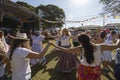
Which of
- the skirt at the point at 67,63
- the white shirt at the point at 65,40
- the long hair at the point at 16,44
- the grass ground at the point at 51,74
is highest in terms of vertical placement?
the long hair at the point at 16,44

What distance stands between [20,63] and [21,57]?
12 cm

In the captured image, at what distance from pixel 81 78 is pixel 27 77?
1272mm

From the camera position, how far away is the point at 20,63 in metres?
4.50

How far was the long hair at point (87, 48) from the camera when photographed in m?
5.10

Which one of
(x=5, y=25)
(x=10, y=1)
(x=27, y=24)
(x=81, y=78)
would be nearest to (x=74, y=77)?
(x=81, y=78)

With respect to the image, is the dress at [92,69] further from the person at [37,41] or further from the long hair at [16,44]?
the person at [37,41]

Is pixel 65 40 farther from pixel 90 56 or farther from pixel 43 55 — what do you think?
pixel 43 55

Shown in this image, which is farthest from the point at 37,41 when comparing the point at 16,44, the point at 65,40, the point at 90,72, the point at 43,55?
the point at 16,44

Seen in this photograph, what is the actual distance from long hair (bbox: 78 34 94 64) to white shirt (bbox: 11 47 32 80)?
1.21 metres

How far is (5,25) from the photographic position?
25078 millimetres

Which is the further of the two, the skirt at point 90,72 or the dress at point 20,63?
the skirt at point 90,72

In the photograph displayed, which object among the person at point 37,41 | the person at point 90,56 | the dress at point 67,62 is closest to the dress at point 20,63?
the person at point 90,56

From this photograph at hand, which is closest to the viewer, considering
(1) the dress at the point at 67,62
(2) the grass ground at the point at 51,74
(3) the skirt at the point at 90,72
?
(3) the skirt at the point at 90,72

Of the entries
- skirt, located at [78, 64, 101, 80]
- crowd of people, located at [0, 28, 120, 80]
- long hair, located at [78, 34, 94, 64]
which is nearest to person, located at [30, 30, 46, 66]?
crowd of people, located at [0, 28, 120, 80]
